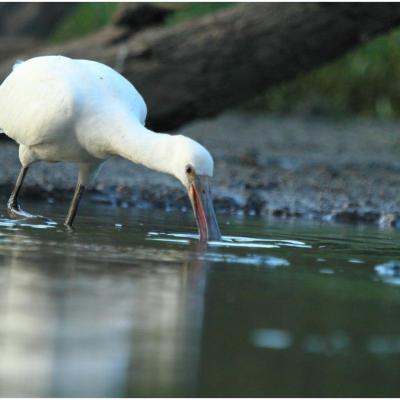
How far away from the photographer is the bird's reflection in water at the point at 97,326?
3598 millimetres

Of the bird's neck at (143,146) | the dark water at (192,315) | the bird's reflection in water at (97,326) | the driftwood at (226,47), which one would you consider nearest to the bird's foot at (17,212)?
the dark water at (192,315)

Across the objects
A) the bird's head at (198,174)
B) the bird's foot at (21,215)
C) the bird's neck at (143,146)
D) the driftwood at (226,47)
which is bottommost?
the bird's foot at (21,215)

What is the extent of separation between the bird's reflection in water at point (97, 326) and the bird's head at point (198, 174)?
1.00 metres

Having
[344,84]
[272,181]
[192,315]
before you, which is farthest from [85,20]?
[192,315]

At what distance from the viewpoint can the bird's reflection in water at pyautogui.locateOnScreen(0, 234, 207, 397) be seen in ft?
11.8

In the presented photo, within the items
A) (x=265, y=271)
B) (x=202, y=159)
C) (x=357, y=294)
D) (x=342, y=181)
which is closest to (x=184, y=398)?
(x=357, y=294)

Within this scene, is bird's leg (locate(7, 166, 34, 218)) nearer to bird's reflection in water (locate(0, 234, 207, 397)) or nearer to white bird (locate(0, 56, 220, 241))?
white bird (locate(0, 56, 220, 241))

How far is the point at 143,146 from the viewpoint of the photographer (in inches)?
283

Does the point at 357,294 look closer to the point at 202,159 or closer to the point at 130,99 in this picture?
the point at 202,159

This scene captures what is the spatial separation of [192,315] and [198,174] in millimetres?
2318

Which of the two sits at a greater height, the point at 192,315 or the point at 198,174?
the point at 198,174

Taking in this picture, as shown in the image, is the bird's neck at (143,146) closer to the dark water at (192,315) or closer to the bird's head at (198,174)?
the bird's head at (198,174)

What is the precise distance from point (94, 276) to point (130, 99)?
2414mm

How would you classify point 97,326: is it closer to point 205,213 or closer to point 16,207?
point 205,213
